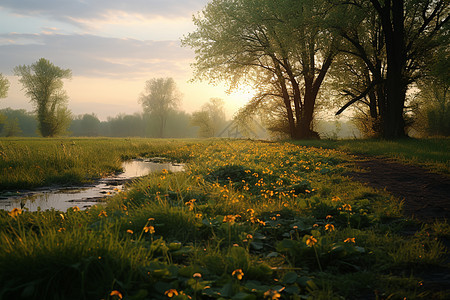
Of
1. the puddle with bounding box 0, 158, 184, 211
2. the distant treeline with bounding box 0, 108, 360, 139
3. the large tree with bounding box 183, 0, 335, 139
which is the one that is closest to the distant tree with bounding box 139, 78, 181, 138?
the distant treeline with bounding box 0, 108, 360, 139

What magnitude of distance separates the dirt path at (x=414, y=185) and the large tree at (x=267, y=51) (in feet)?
37.3

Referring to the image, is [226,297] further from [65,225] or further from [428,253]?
[65,225]

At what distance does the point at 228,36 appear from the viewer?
22.5 meters

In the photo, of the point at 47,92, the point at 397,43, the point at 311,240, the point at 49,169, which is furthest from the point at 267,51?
the point at 47,92

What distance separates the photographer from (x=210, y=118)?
62375 millimetres

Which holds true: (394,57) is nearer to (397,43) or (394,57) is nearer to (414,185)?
(397,43)

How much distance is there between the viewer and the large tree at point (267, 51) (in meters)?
19.2

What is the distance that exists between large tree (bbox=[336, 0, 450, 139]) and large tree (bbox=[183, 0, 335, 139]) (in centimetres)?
278

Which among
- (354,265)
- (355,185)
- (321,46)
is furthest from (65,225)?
(321,46)

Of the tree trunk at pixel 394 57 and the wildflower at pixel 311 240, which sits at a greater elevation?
the tree trunk at pixel 394 57

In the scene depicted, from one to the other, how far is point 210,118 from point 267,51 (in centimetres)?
4048

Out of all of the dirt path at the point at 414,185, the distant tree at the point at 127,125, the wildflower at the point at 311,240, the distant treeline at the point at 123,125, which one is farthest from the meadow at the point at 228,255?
the distant tree at the point at 127,125

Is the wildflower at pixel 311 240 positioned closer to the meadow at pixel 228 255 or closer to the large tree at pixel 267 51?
the meadow at pixel 228 255

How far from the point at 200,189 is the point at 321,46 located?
17.1m
